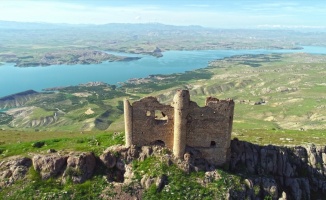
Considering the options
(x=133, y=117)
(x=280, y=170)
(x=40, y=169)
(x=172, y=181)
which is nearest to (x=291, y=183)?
(x=280, y=170)

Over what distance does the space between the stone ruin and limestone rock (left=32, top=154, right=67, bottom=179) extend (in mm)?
8287

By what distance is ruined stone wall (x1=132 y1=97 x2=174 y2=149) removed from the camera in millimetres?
39406

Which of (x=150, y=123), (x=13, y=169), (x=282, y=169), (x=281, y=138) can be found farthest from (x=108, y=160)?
(x=281, y=138)

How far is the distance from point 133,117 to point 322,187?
2940 cm

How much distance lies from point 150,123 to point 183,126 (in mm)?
4106

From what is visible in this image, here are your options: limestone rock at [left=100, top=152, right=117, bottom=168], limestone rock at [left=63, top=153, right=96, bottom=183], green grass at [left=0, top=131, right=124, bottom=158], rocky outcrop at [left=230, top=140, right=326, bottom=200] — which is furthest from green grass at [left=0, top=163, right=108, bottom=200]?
rocky outcrop at [left=230, top=140, right=326, bottom=200]

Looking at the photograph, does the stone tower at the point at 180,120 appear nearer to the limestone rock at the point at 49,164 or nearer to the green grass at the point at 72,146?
the green grass at the point at 72,146

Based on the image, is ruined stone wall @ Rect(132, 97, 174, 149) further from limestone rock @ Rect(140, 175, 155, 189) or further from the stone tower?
limestone rock @ Rect(140, 175, 155, 189)

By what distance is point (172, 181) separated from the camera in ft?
121

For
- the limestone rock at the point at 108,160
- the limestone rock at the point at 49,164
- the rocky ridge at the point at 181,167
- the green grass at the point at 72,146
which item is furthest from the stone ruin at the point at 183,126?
the limestone rock at the point at 49,164

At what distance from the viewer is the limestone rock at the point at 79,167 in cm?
3731

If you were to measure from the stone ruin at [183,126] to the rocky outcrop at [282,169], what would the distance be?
451 centimetres

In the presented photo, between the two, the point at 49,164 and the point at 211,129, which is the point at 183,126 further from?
the point at 49,164

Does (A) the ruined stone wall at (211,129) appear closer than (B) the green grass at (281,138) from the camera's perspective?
Yes
